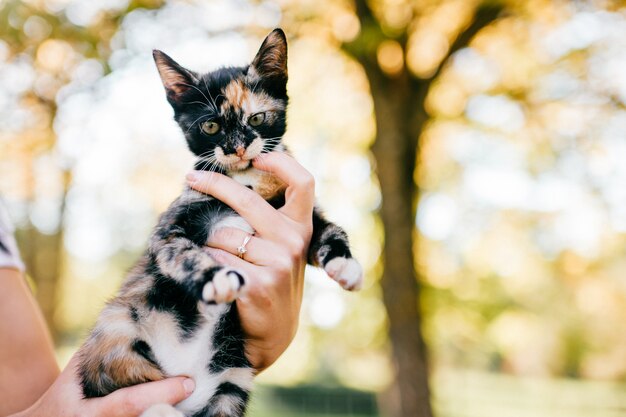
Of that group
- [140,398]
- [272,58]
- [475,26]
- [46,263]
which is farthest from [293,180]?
[46,263]

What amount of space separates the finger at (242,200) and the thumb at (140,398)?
702 millimetres

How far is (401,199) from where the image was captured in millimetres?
7688

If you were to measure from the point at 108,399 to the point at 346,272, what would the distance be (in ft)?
3.26

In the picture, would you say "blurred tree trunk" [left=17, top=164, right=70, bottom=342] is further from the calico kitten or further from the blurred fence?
the calico kitten

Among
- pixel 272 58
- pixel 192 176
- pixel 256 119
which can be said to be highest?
pixel 272 58

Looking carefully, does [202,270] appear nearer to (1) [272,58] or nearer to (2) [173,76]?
(2) [173,76]

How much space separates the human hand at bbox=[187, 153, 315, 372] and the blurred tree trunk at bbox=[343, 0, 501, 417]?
531 cm

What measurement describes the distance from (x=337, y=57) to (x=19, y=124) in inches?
194

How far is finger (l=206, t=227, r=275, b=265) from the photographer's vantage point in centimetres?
229

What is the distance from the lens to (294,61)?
8.56 m

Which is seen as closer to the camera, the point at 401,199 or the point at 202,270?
the point at 202,270

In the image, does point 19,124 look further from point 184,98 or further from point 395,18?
point 184,98

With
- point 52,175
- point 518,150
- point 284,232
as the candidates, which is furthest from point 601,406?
point 284,232

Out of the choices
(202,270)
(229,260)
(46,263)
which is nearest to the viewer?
(202,270)
